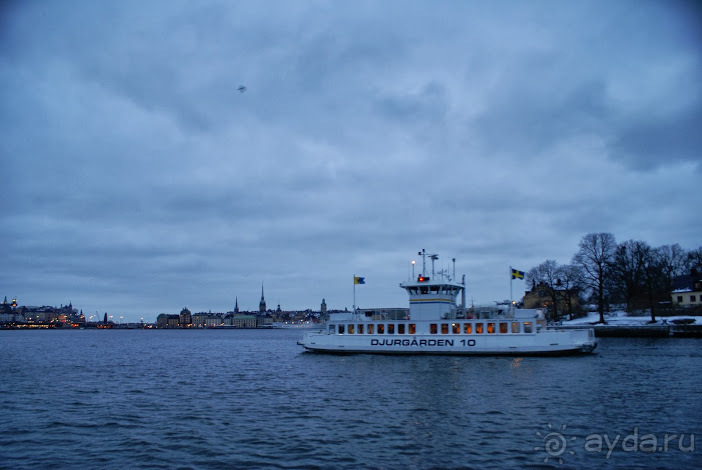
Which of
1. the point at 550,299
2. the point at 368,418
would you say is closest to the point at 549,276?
the point at 550,299

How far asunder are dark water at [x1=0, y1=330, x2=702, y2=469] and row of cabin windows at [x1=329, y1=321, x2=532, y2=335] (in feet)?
25.6

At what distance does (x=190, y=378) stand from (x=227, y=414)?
1618cm

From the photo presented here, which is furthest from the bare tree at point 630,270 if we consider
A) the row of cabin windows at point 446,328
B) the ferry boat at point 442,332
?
the row of cabin windows at point 446,328

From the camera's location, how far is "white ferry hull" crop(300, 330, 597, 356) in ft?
144

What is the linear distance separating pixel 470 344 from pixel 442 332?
3.21 m

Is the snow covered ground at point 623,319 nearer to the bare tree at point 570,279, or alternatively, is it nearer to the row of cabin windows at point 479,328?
the bare tree at point 570,279

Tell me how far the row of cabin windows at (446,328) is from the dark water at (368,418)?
7806 mm

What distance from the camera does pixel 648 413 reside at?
21.8 meters

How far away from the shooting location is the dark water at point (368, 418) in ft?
53.5

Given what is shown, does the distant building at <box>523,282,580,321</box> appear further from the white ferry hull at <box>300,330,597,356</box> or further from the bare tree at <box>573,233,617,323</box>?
the white ferry hull at <box>300,330,597,356</box>

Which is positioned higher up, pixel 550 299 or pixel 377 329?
pixel 550 299

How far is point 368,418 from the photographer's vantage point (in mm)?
21859

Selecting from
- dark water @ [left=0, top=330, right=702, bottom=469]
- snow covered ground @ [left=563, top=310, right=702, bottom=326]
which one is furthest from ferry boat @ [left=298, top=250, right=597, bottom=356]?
snow covered ground @ [left=563, top=310, right=702, bottom=326]

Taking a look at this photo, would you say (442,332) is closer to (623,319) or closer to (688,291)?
(623,319)
